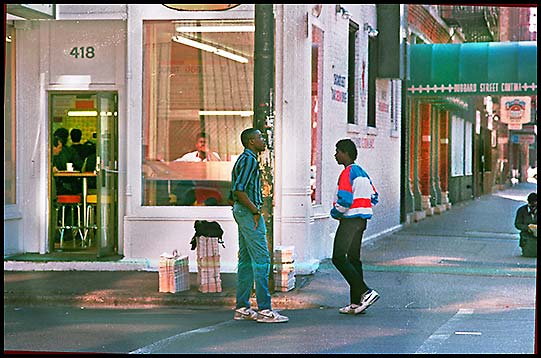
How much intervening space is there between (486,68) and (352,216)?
2875mm

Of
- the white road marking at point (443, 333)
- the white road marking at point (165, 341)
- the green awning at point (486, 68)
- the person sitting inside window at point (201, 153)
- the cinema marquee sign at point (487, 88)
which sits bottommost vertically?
the white road marking at point (443, 333)

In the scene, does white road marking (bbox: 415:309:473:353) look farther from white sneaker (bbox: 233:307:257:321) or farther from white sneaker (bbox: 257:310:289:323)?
white sneaker (bbox: 233:307:257:321)

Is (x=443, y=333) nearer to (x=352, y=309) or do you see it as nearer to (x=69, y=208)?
(x=352, y=309)

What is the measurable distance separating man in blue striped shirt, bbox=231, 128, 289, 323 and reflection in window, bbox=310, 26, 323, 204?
3118mm

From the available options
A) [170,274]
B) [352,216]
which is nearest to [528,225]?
[352,216]

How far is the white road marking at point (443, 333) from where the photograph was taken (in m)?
8.50

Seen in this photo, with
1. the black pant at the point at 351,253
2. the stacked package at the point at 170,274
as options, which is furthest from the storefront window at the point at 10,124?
the black pant at the point at 351,253

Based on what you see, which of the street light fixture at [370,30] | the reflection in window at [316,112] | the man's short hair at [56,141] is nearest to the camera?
the reflection in window at [316,112]

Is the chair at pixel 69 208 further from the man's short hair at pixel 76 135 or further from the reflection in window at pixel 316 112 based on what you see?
the reflection in window at pixel 316 112

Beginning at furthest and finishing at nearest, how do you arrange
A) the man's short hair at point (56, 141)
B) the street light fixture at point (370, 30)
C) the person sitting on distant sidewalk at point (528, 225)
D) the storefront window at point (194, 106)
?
the street light fixture at point (370, 30), the person sitting on distant sidewalk at point (528, 225), the man's short hair at point (56, 141), the storefront window at point (194, 106)

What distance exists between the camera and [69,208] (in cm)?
1291

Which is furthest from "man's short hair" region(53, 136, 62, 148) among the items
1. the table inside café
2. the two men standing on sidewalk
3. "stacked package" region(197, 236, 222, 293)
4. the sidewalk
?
the two men standing on sidewalk

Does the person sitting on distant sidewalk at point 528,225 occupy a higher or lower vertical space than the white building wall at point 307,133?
lower

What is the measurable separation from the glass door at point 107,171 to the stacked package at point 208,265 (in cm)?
205
